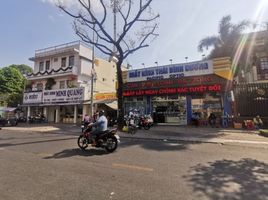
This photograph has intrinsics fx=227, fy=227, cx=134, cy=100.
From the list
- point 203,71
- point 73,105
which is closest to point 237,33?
point 203,71

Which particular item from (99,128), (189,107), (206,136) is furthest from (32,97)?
(206,136)

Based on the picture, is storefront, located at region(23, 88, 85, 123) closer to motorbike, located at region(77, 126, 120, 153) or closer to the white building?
the white building

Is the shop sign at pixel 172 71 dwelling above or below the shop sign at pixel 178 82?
above

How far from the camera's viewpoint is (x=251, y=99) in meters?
19.6

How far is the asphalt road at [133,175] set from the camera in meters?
4.81

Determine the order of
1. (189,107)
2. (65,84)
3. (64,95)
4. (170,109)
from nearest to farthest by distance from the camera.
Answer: (189,107), (170,109), (64,95), (65,84)

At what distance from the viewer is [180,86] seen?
21.7m

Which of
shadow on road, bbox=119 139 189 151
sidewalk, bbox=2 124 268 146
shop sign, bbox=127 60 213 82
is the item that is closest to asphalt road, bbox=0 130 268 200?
shadow on road, bbox=119 139 189 151

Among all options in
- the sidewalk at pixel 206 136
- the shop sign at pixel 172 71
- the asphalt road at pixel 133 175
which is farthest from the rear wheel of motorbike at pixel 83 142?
the shop sign at pixel 172 71

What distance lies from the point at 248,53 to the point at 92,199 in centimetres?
2839

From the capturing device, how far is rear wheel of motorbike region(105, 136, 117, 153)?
31.6 ft

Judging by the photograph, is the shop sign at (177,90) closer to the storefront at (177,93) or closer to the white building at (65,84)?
the storefront at (177,93)

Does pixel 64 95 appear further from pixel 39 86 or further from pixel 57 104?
pixel 39 86

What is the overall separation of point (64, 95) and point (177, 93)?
1552 cm
